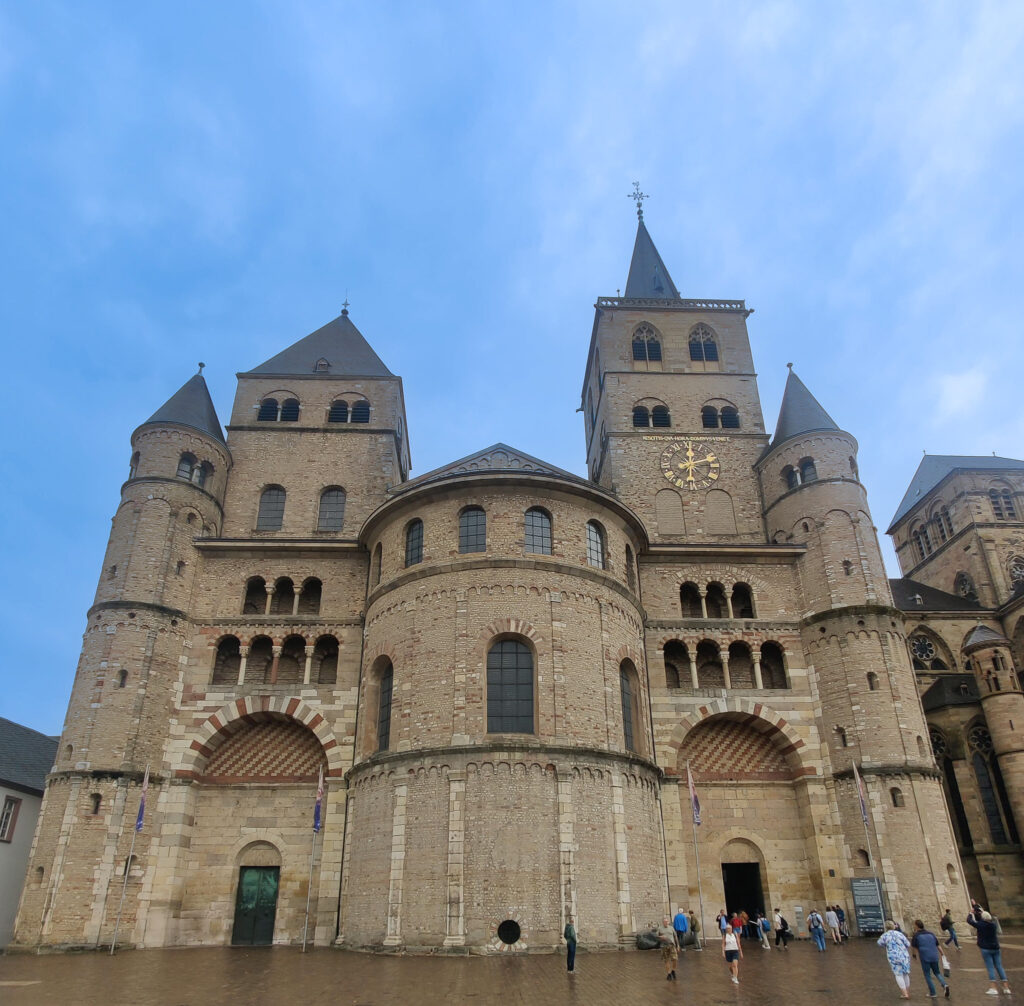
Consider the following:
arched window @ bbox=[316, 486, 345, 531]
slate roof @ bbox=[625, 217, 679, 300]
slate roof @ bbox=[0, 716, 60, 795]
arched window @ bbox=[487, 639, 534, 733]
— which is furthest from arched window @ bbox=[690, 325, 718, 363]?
slate roof @ bbox=[0, 716, 60, 795]

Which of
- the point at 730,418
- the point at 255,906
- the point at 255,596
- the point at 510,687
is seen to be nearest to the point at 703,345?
the point at 730,418

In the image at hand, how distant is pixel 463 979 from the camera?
646 inches

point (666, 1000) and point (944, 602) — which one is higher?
point (944, 602)

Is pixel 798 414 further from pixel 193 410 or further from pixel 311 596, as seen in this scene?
pixel 193 410

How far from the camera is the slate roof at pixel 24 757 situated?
1246 inches

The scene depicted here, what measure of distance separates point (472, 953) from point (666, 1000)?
25.6 feet

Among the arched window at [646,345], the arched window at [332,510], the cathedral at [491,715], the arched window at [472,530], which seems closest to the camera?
the cathedral at [491,715]

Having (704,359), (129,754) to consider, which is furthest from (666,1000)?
(704,359)

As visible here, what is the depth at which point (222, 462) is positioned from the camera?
112 feet

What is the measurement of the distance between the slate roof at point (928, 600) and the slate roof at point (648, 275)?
2153cm

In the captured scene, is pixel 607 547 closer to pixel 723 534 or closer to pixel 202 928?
pixel 723 534

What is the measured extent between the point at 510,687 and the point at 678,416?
20.6 metres

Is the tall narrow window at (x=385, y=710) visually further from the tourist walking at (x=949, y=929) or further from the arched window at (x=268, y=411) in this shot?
the arched window at (x=268, y=411)

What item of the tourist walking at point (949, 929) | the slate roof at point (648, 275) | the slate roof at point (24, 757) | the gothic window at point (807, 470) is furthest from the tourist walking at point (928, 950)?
the slate roof at point (648, 275)
